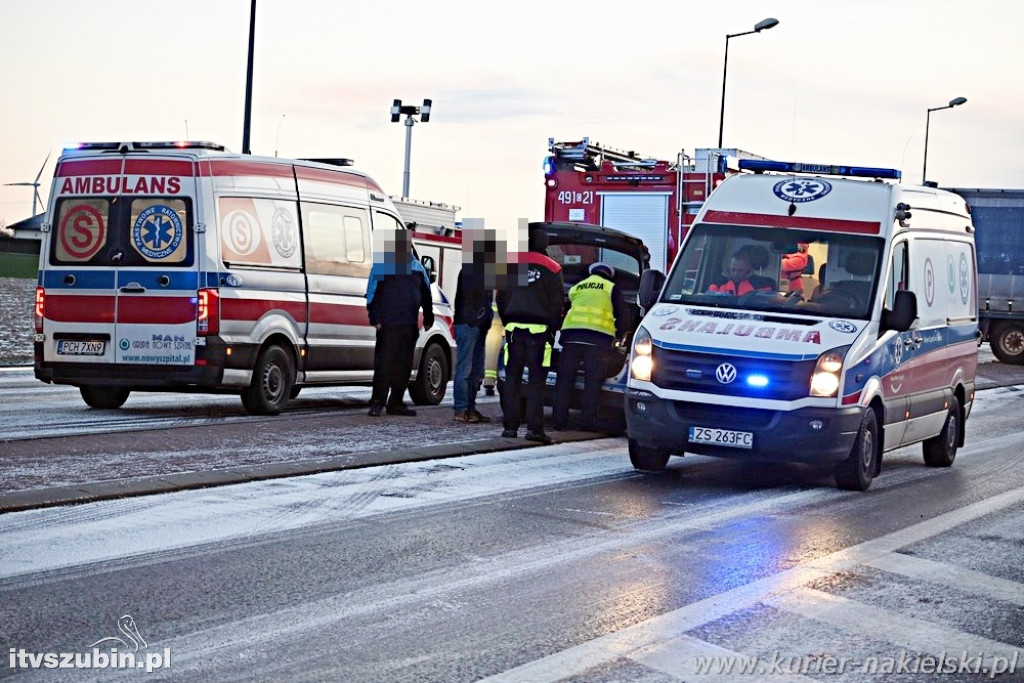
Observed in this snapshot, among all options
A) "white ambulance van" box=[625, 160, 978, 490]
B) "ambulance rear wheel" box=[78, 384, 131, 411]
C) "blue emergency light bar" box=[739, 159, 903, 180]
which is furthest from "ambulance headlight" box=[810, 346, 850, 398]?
"ambulance rear wheel" box=[78, 384, 131, 411]

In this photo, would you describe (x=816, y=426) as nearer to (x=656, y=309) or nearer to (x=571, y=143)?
(x=656, y=309)

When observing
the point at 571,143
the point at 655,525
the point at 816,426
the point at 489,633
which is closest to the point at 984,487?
the point at 816,426

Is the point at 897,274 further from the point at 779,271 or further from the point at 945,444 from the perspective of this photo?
the point at 945,444

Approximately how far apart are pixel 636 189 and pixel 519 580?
16.7 meters

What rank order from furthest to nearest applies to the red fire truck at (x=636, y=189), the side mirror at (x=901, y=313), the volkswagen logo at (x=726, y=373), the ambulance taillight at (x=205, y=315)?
1. the red fire truck at (x=636, y=189)
2. the ambulance taillight at (x=205, y=315)
3. the side mirror at (x=901, y=313)
4. the volkswagen logo at (x=726, y=373)

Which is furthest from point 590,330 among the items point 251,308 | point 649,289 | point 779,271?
point 251,308

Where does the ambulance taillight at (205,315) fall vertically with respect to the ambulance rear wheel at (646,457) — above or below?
above

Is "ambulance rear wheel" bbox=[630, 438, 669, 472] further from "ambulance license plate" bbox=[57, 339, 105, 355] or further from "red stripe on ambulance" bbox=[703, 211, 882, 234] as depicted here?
"ambulance license plate" bbox=[57, 339, 105, 355]

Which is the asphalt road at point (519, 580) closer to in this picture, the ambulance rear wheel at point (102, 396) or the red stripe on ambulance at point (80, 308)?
the red stripe on ambulance at point (80, 308)

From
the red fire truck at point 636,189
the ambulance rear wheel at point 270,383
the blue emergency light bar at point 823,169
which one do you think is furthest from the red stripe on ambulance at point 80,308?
the red fire truck at point 636,189

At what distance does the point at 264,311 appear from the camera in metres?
14.9

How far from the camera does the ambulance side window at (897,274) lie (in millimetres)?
11703

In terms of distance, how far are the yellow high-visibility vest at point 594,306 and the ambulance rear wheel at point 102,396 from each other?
16.4 ft

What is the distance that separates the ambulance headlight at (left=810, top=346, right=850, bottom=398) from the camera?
35.2ft
